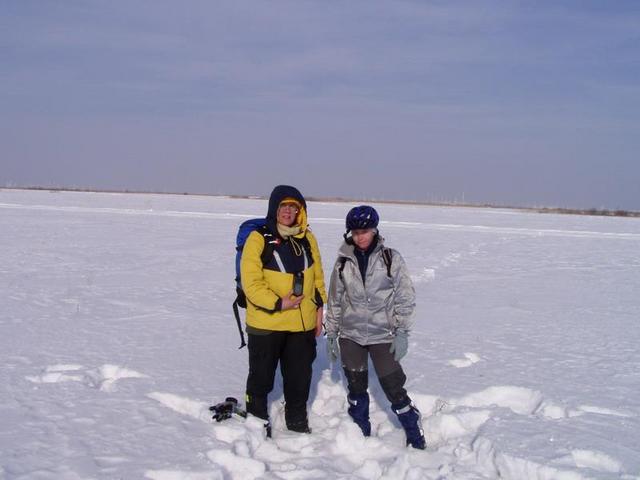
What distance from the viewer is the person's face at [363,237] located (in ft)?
13.0

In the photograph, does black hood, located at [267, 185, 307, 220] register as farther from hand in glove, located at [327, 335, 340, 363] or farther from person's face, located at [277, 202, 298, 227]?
hand in glove, located at [327, 335, 340, 363]

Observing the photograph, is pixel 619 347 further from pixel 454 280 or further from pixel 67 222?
pixel 67 222

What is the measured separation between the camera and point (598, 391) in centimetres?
501

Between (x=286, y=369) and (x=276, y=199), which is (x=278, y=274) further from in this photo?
(x=286, y=369)

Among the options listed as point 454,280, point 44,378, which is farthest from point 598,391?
point 454,280

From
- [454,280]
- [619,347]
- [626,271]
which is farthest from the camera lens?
[626,271]

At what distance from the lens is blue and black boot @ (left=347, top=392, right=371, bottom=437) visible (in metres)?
4.18

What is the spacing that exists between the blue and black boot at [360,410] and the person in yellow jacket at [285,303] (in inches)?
13.7

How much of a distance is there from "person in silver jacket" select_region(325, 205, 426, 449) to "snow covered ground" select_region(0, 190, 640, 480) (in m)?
0.37

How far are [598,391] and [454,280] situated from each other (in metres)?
5.66

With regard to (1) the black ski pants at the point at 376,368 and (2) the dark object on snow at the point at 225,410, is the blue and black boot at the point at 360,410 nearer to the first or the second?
(1) the black ski pants at the point at 376,368

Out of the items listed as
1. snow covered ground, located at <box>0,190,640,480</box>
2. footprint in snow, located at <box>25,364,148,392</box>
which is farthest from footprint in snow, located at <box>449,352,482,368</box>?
footprint in snow, located at <box>25,364,148,392</box>

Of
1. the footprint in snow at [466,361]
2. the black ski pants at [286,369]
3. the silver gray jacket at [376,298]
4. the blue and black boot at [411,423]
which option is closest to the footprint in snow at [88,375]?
the black ski pants at [286,369]

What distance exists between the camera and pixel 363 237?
13.1ft
